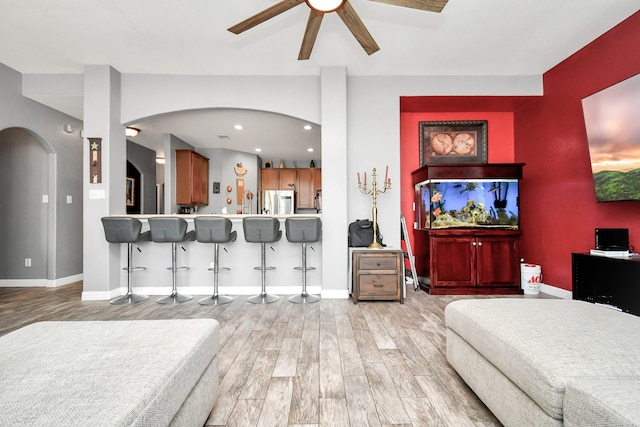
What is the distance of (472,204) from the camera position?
4453 millimetres

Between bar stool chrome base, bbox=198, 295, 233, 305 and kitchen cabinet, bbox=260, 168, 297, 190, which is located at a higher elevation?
kitchen cabinet, bbox=260, 168, 297, 190

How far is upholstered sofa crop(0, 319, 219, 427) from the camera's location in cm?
84

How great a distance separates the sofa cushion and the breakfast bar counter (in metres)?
3.41

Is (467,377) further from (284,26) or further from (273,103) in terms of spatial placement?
(273,103)

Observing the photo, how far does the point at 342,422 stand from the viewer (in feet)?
5.21

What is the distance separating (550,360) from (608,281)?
8.03 ft

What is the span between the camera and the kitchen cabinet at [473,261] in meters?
4.27

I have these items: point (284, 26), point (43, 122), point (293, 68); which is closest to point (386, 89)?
point (293, 68)

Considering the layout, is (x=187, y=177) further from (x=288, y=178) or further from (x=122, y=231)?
(x=122, y=231)

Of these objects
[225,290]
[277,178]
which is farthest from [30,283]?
[277,178]

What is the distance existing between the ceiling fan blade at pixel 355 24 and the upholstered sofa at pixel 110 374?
2370 millimetres

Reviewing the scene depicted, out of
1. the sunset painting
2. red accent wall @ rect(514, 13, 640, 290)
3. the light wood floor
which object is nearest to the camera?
the light wood floor

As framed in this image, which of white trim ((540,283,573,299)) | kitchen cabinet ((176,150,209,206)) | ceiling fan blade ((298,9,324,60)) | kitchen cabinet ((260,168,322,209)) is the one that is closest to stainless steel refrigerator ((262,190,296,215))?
kitchen cabinet ((260,168,322,209))

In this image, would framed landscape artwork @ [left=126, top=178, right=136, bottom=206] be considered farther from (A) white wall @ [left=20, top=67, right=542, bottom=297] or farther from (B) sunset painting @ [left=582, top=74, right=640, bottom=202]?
(B) sunset painting @ [left=582, top=74, right=640, bottom=202]
